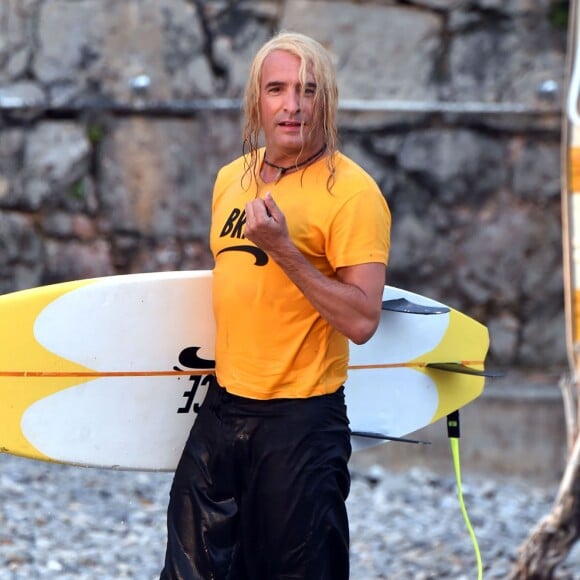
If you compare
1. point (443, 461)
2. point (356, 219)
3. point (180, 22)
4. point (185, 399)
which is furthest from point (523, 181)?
point (356, 219)

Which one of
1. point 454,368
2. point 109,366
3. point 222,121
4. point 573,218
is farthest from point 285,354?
point 222,121

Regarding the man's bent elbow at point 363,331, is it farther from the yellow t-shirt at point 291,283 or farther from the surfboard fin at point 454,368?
the surfboard fin at point 454,368

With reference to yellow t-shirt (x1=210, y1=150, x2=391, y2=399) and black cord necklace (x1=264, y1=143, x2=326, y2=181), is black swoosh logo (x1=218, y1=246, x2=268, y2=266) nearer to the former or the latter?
yellow t-shirt (x1=210, y1=150, x2=391, y2=399)

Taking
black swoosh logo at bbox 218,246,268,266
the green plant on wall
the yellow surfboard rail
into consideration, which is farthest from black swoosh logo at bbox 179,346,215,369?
the green plant on wall

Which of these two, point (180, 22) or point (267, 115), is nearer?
point (267, 115)

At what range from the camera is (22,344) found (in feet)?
10.0

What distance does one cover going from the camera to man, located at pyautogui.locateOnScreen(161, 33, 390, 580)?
99.7 inches

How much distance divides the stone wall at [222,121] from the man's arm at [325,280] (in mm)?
3563

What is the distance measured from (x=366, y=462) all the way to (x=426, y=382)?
230cm

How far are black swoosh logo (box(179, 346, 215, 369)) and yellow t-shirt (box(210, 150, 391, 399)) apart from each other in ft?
1.41

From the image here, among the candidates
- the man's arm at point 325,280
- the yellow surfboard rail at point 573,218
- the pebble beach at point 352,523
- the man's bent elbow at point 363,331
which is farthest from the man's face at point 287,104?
the pebble beach at point 352,523

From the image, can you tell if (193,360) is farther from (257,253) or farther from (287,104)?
(287,104)

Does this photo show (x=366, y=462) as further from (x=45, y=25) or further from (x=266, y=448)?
(x=266, y=448)

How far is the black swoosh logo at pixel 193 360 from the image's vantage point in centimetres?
313
